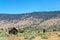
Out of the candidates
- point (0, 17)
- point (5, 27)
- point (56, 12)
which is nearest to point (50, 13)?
point (56, 12)

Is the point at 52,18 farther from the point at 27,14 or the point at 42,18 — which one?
the point at 27,14

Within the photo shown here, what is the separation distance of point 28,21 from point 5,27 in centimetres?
12405

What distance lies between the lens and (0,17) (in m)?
138

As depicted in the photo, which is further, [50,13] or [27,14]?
[27,14]

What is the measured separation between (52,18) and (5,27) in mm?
120966

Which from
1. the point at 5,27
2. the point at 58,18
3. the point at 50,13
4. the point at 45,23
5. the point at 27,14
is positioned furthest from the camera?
the point at 27,14

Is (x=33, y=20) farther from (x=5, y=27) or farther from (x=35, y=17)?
(x=5, y=27)

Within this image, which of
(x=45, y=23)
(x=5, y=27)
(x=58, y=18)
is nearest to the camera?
(x=5, y=27)

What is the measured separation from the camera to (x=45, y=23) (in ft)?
392

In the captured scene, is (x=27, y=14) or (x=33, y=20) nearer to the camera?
(x=33, y=20)

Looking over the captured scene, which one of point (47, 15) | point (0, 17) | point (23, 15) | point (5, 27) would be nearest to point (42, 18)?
point (47, 15)

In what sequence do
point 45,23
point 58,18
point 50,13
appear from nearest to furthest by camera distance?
point 45,23 → point 58,18 → point 50,13

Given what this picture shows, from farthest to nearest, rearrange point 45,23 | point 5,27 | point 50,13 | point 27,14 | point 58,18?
point 27,14, point 50,13, point 58,18, point 45,23, point 5,27

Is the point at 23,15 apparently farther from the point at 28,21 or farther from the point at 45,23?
the point at 45,23
